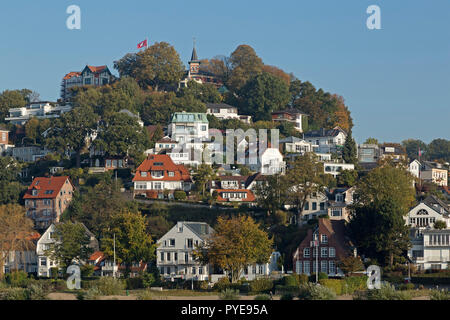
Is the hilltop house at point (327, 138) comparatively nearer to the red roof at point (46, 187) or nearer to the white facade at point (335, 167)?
the white facade at point (335, 167)

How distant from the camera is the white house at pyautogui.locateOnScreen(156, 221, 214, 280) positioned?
105625 millimetres

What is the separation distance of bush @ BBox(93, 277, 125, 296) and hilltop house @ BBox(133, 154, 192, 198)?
39.6 meters

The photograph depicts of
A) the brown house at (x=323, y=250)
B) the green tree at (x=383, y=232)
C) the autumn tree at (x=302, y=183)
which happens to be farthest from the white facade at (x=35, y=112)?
the green tree at (x=383, y=232)

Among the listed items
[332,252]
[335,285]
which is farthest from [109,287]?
[332,252]

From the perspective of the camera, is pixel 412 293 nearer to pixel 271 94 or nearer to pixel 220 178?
pixel 220 178

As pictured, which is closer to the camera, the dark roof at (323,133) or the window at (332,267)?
the window at (332,267)

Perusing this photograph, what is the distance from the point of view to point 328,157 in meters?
147

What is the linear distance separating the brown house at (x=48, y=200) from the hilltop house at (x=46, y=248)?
9757mm

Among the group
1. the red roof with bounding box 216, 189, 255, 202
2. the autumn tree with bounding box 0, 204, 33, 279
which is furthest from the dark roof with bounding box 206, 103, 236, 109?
the autumn tree with bounding box 0, 204, 33, 279

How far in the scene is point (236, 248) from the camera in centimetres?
9900

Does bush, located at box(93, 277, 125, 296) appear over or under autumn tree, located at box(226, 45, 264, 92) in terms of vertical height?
under

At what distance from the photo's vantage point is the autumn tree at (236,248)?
99.0 m

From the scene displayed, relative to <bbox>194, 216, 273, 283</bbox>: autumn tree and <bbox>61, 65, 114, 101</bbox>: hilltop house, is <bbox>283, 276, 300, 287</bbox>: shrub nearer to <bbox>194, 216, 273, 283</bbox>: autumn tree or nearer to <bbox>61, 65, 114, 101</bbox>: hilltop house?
<bbox>194, 216, 273, 283</bbox>: autumn tree
